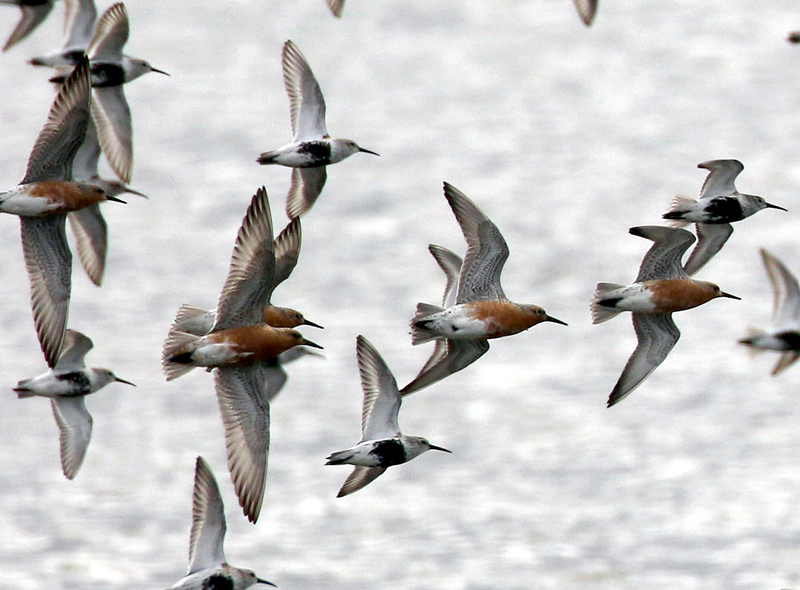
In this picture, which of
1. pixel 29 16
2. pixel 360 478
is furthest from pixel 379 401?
pixel 29 16

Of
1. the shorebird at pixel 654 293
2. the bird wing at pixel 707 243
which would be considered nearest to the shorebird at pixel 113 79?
the shorebird at pixel 654 293

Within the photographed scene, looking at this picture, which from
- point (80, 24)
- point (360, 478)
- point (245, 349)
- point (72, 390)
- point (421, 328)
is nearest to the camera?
point (245, 349)

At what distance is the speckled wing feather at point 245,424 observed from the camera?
12875mm

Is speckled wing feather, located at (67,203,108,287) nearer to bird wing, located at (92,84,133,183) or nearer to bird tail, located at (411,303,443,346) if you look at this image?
bird wing, located at (92,84,133,183)

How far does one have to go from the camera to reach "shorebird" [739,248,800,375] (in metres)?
15.7

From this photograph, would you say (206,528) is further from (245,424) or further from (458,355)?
(458,355)

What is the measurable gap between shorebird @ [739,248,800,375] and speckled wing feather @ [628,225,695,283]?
231 cm

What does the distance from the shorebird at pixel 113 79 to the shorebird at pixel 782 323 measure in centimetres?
571

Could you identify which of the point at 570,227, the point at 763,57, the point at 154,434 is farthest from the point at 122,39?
the point at 763,57

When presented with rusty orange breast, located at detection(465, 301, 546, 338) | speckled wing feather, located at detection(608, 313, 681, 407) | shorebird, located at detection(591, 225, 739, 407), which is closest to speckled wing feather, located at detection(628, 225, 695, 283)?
shorebird, located at detection(591, 225, 739, 407)

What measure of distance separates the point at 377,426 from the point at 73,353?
10.1ft

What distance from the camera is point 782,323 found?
15.9 meters

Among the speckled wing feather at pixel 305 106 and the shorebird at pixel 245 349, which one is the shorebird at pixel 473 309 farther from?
the speckled wing feather at pixel 305 106

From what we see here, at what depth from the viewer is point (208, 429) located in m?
43.9
